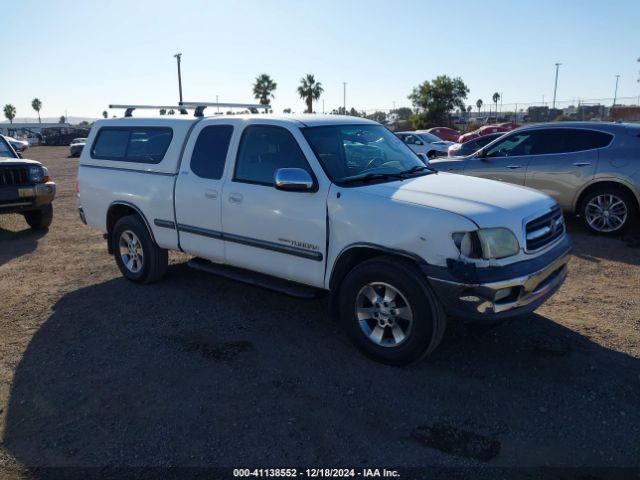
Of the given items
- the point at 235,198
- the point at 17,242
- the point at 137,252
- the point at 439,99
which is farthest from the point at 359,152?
the point at 439,99

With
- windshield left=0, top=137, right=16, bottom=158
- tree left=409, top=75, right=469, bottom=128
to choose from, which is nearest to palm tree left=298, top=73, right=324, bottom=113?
tree left=409, top=75, right=469, bottom=128

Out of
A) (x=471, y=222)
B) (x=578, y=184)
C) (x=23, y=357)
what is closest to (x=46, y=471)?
(x=23, y=357)

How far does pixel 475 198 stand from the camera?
3.96m

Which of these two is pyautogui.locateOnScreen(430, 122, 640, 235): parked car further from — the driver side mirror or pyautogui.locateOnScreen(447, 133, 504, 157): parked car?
the driver side mirror

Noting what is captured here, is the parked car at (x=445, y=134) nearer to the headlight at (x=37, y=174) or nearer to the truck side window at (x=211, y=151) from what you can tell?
the headlight at (x=37, y=174)

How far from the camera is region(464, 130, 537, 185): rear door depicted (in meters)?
8.60

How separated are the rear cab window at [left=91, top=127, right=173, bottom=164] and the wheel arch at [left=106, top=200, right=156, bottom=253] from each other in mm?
520

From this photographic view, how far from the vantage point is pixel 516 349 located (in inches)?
172

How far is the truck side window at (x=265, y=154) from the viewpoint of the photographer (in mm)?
4586

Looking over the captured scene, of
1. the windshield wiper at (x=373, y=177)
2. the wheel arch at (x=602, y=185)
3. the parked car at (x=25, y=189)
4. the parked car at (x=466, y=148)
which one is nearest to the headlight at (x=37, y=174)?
the parked car at (x=25, y=189)

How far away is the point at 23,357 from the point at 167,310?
1384 millimetres

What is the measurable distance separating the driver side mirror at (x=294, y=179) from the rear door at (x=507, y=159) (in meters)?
5.48

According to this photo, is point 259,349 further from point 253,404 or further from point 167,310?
point 167,310

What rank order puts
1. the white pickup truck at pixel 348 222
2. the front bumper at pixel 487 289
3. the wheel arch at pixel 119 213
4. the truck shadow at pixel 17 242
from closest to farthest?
the front bumper at pixel 487 289, the white pickup truck at pixel 348 222, the wheel arch at pixel 119 213, the truck shadow at pixel 17 242
